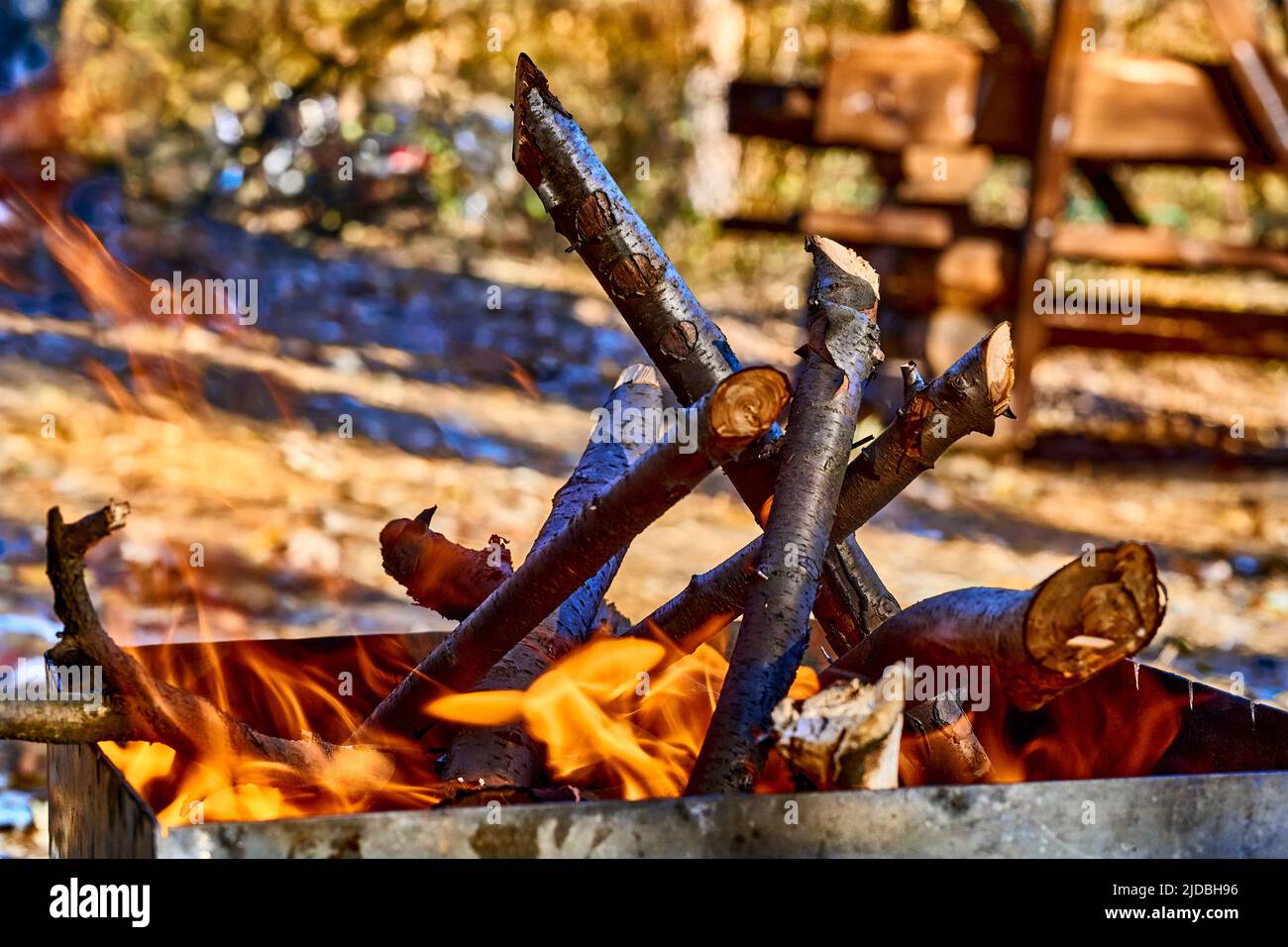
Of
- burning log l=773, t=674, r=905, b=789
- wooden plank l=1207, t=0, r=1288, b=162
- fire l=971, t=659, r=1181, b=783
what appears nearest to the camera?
burning log l=773, t=674, r=905, b=789

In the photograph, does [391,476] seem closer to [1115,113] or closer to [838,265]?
[1115,113]

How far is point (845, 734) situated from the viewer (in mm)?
1803

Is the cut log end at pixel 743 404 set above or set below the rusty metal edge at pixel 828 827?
above

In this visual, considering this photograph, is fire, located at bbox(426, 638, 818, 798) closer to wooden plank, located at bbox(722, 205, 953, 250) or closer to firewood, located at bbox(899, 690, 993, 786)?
firewood, located at bbox(899, 690, 993, 786)

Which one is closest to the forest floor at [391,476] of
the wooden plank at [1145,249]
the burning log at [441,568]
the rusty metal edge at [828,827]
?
the wooden plank at [1145,249]

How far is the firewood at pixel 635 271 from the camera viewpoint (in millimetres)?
2320

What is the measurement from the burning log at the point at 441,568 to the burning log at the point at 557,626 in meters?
0.12

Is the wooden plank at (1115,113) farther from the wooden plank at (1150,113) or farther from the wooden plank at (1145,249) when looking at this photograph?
the wooden plank at (1145,249)

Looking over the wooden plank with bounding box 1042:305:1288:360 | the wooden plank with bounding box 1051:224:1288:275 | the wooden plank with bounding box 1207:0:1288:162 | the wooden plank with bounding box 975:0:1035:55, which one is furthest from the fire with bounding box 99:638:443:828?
the wooden plank with bounding box 975:0:1035:55

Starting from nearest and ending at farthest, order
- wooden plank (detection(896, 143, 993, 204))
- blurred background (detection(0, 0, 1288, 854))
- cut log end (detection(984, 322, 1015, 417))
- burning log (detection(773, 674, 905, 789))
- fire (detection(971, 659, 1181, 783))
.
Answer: burning log (detection(773, 674, 905, 789))
cut log end (detection(984, 322, 1015, 417))
fire (detection(971, 659, 1181, 783))
blurred background (detection(0, 0, 1288, 854))
wooden plank (detection(896, 143, 993, 204))

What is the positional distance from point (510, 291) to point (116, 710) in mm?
9316

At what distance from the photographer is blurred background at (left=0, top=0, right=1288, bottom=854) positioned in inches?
217

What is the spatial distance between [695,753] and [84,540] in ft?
3.23

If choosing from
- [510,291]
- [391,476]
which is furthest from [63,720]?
[510,291]
